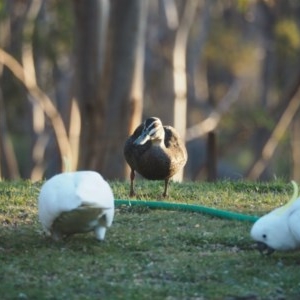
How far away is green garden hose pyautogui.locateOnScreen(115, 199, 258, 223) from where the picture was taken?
7.41m

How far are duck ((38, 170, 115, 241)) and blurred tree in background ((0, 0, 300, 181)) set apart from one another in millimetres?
974

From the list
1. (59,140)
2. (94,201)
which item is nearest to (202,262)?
(94,201)

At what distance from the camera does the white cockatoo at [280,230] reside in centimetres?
592

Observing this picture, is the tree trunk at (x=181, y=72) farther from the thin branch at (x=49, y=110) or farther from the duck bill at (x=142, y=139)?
the duck bill at (x=142, y=139)

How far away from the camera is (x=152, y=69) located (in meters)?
28.6

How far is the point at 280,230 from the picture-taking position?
5.98 metres

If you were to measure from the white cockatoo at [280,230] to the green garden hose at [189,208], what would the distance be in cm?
124

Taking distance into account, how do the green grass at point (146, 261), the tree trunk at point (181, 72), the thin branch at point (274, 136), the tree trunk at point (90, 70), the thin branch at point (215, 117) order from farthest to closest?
the thin branch at point (215, 117), the thin branch at point (274, 136), the tree trunk at point (181, 72), the tree trunk at point (90, 70), the green grass at point (146, 261)

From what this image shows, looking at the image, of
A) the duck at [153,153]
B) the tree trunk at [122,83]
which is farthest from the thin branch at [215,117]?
the duck at [153,153]

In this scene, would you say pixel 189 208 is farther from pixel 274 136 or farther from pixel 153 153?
pixel 274 136

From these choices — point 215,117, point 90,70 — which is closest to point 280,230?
point 90,70

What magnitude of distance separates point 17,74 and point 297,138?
11.5 meters

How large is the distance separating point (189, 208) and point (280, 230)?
178 cm

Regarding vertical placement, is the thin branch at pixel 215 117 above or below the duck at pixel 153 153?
below
